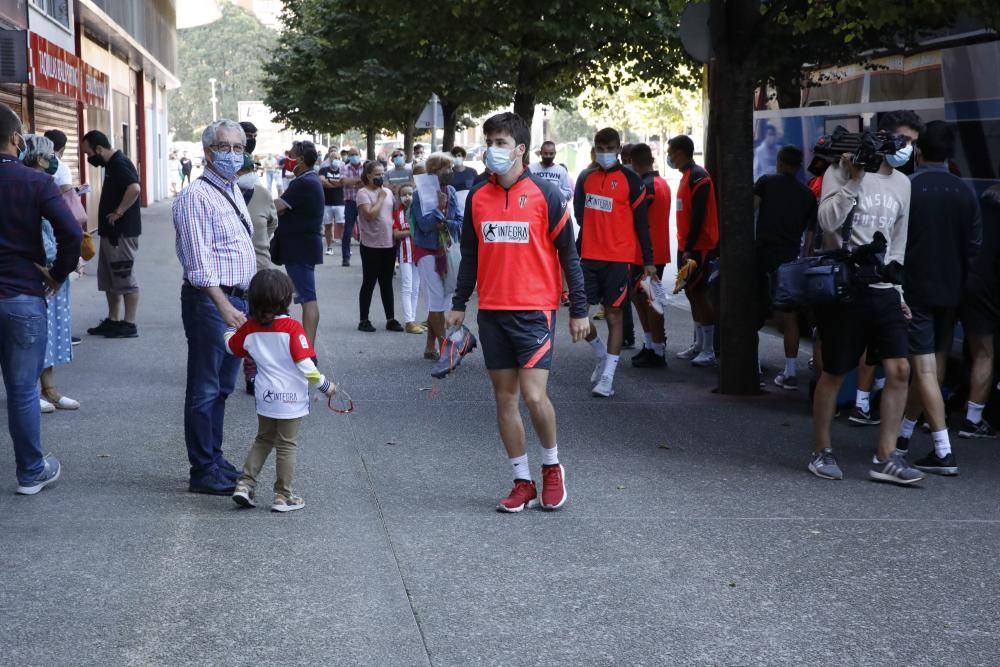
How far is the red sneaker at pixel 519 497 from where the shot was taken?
22.3 feet

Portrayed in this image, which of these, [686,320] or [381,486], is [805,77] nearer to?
[686,320]

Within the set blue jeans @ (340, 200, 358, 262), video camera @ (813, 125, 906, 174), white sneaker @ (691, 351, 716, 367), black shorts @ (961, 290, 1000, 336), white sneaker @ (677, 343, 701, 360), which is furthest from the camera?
blue jeans @ (340, 200, 358, 262)

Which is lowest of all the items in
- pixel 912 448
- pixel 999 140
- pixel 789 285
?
pixel 912 448

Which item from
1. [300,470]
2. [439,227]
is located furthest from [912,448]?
[439,227]

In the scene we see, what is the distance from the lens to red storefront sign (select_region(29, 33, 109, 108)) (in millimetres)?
18391

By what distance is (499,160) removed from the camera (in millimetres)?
6645

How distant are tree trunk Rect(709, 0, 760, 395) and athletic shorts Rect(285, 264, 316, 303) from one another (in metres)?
3.17

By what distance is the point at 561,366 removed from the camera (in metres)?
11.8

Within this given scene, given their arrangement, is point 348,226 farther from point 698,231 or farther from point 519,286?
point 519,286

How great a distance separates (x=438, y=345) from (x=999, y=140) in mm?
4961

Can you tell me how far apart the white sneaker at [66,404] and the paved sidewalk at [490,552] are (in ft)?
0.35

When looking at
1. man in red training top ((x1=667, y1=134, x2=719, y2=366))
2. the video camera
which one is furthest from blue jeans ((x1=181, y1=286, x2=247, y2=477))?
man in red training top ((x1=667, y1=134, x2=719, y2=366))

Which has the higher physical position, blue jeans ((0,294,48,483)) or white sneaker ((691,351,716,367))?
blue jeans ((0,294,48,483))

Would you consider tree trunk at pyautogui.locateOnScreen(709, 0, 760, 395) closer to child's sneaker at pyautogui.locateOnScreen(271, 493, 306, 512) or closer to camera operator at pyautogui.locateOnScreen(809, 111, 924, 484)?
camera operator at pyautogui.locateOnScreen(809, 111, 924, 484)
